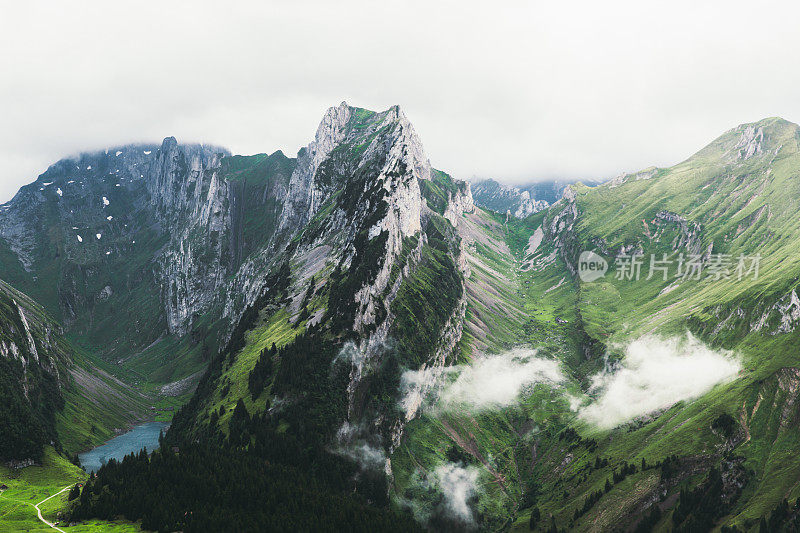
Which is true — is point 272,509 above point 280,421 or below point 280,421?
below

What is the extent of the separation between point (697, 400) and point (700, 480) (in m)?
56.7

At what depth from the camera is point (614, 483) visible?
167 m

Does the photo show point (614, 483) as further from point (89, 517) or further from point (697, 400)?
point (89, 517)

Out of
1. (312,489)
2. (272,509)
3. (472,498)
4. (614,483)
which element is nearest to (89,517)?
(272,509)

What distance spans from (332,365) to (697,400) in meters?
162

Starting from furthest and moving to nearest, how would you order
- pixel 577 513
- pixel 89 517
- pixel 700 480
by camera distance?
1. pixel 577 513
2. pixel 700 480
3. pixel 89 517

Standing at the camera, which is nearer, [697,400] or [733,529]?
[733,529]

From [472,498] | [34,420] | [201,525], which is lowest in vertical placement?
[472,498]

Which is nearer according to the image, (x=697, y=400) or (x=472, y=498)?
(x=472, y=498)

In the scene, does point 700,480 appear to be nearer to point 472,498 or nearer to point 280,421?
point 472,498

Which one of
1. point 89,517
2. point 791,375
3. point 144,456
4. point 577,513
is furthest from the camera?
point 791,375

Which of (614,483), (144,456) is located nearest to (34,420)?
(144,456)

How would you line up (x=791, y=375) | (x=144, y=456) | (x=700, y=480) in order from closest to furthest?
(x=144, y=456)
(x=700, y=480)
(x=791, y=375)

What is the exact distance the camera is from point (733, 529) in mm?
126625
